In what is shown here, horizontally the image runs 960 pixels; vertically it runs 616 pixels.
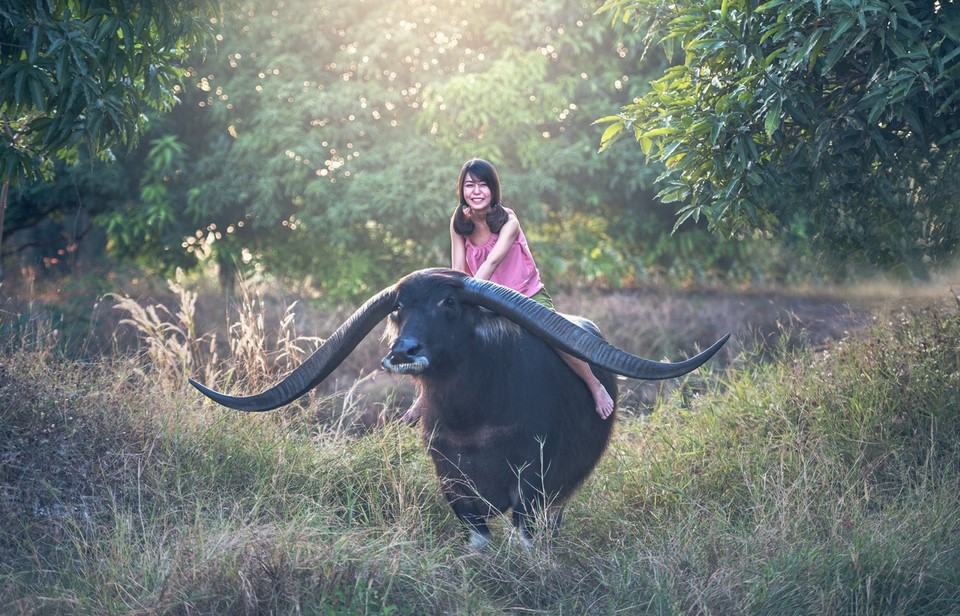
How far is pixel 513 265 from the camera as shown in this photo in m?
5.22

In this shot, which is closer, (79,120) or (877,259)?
(79,120)

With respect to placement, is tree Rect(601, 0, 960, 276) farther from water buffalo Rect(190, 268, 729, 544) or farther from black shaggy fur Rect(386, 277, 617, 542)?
black shaggy fur Rect(386, 277, 617, 542)

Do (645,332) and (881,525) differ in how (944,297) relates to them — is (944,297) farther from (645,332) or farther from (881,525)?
(645,332)

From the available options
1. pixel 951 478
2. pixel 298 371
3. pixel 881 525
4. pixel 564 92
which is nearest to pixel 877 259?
pixel 951 478

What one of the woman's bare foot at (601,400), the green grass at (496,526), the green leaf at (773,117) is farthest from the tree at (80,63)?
the green leaf at (773,117)

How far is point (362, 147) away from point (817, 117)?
747 cm

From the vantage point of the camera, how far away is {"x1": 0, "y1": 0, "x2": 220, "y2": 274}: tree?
14.5ft

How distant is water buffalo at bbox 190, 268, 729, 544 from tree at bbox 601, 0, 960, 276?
3.93 ft

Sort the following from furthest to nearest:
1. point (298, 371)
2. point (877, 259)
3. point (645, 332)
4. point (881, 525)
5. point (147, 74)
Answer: point (645, 332), point (877, 259), point (147, 74), point (298, 371), point (881, 525)

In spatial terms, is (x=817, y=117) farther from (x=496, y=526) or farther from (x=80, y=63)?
(x=80, y=63)

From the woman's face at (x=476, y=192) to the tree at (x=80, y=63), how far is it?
1630 millimetres

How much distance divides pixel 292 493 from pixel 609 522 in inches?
62.9

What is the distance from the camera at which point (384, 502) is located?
496cm

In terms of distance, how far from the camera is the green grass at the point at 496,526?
376 cm
